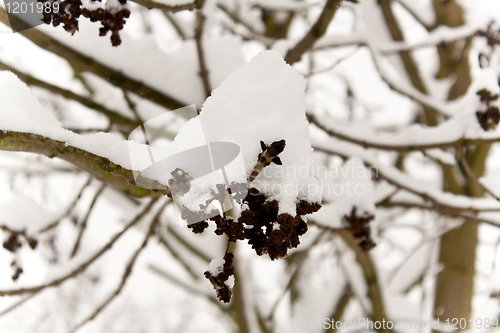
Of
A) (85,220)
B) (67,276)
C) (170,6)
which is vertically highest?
(170,6)

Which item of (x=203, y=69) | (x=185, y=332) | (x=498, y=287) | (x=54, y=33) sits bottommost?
(x=185, y=332)

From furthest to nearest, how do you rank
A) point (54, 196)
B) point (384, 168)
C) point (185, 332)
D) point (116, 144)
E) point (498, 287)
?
point (185, 332), point (54, 196), point (498, 287), point (384, 168), point (116, 144)

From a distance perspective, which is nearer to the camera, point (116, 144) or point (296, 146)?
point (296, 146)

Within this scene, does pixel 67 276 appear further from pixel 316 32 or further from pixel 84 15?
pixel 316 32

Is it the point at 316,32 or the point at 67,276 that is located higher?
the point at 316,32

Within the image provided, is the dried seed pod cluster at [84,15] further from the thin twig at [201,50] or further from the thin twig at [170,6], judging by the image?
the thin twig at [201,50]

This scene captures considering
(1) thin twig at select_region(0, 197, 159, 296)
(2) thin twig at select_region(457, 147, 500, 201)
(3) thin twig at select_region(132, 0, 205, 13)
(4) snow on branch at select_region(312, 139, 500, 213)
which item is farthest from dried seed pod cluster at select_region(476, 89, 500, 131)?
(1) thin twig at select_region(0, 197, 159, 296)

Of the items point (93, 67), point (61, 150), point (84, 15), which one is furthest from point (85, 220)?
point (84, 15)

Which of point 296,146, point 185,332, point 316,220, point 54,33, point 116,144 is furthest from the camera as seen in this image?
point 185,332

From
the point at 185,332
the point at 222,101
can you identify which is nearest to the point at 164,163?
the point at 222,101

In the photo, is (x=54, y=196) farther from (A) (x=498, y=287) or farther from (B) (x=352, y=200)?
(A) (x=498, y=287)

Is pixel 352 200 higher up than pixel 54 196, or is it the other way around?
pixel 54 196
